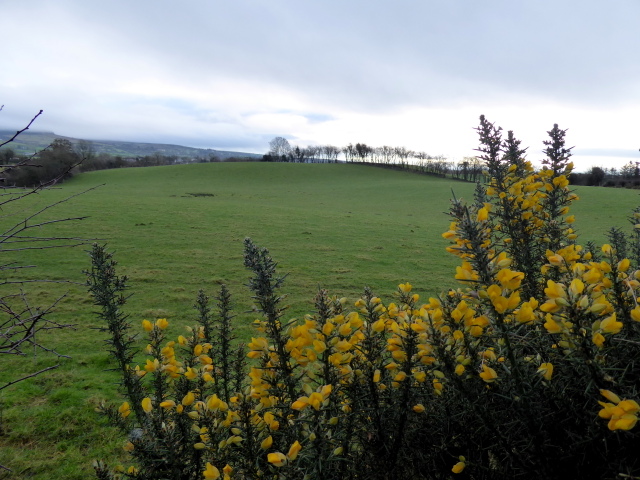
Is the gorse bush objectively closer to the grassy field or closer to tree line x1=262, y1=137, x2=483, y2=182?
the grassy field

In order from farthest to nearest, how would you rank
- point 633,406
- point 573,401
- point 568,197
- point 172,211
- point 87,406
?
point 172,211
point 87,406
point 568,197
point 573,401
point 633,406

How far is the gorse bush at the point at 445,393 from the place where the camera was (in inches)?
54.9

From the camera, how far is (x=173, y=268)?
12609 millimetres

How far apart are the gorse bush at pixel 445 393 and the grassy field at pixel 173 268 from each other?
139cm

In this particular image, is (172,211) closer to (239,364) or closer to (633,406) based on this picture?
(239,364)

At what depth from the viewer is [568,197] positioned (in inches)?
137

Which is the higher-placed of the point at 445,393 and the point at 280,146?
the point at 280,146

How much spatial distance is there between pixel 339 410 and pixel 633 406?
132 centimetres

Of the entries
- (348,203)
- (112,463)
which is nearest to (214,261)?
(112,463)

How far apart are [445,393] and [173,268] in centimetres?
1235

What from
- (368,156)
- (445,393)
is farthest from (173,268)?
(368,156)

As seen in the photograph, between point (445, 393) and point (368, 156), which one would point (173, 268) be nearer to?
point (445, 393)

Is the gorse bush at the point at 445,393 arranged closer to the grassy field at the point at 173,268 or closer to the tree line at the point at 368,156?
the grassy field at the point at 173,268

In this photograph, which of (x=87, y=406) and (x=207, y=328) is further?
(x=87, y=406)
